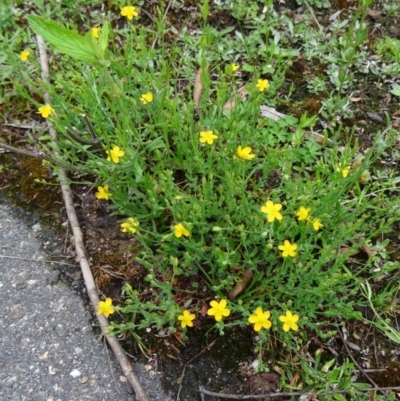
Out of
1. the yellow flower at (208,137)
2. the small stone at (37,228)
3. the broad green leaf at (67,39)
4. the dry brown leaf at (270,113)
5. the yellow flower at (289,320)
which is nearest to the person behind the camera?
the broad green leaf at (67,39)

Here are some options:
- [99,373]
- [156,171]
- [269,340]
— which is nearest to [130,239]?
[156,171]

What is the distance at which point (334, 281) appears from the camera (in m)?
1.98

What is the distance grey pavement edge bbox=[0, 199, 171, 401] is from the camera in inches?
86.6

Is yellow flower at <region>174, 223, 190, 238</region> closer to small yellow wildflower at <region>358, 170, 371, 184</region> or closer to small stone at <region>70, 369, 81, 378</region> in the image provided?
small stone at <region>70, 369, 81, 378</region>

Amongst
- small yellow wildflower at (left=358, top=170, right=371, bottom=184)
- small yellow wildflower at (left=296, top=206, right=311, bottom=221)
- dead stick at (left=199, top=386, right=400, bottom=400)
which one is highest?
small yellow wildflower at (left=296, top=206, right=311, bottom=221)

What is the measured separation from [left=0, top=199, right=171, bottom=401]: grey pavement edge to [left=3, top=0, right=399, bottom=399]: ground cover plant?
0.20 m

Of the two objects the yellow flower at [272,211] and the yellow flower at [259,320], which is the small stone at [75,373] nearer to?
the yellow flower at [259,320]

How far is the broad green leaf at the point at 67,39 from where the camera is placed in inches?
65.4

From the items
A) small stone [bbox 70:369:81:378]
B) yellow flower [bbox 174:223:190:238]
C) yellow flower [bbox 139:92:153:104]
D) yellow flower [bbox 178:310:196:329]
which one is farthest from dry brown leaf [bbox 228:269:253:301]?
yellow flower [bbox 139:92:153:104]

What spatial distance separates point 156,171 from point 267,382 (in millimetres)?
1151

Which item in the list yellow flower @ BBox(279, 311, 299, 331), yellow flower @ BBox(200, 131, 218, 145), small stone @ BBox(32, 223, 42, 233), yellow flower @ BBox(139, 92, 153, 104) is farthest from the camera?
small stone @ BBox(32, 223, 42, 233)

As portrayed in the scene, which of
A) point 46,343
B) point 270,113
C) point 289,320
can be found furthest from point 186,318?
point 270,113

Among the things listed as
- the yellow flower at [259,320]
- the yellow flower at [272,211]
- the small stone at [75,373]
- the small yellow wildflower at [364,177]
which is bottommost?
the small stone at [75,373]

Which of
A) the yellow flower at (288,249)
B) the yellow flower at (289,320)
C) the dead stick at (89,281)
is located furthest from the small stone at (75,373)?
the yellow flower at (288,249)
